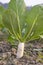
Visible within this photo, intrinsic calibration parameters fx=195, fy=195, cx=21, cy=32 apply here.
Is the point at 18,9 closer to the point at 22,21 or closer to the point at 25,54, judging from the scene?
the point at 22,21

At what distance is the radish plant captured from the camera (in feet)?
1.87

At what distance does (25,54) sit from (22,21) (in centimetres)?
12

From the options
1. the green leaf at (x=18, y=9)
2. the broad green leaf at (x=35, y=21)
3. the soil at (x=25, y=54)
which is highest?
the green leaf at (x=18, y=9)

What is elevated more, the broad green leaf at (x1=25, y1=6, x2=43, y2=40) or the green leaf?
the green leaf

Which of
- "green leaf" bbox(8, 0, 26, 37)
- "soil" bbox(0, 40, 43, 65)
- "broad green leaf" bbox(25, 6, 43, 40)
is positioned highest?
"green leaf" bbox(8, 0, 26, 37)

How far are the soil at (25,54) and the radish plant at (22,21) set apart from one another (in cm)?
2

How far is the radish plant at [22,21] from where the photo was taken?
0.57 m

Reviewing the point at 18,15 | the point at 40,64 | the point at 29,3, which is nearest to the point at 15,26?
the point at 18,15

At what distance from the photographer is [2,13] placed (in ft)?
1.88

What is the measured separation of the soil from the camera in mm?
598

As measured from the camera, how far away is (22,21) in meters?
0.60

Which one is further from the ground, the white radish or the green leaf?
the green leaf

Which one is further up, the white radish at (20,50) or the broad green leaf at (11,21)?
the broad green leaf at (11,21)

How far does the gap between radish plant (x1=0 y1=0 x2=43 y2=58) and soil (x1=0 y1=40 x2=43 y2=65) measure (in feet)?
0.08
